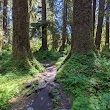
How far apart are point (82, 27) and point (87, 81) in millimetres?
2590

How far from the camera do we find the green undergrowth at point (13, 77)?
609 cm

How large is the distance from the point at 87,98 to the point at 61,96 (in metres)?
0.73

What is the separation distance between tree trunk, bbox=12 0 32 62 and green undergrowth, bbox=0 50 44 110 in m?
0.48

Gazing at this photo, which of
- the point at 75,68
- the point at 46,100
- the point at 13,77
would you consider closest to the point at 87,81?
the point at 75,68

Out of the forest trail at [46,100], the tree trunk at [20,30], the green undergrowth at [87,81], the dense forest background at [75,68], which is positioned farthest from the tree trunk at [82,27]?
the forest trail at [46,100]

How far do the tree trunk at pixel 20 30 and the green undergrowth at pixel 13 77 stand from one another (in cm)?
48

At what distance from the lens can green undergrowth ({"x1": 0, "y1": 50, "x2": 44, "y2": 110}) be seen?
6.09 meters

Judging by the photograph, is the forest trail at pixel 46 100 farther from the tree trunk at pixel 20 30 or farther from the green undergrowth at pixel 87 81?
the tree trunk at pixel 20 30

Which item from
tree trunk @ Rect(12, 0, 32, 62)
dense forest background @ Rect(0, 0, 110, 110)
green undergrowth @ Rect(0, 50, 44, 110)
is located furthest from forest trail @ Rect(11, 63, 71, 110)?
tree trunk @ Rect(12, 0, 32, 62)

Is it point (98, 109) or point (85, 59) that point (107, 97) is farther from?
point (85, 59)

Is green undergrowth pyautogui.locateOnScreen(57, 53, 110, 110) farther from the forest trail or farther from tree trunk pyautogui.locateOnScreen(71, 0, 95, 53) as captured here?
tree trunk pyautogui.locateOnScreen(71, 0, 95, 53)

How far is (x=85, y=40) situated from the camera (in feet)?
26.1

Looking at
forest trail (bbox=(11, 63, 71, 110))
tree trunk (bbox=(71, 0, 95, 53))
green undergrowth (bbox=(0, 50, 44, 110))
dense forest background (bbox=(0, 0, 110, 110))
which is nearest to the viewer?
forest trail (bbox=(11, 63, 71, 110))

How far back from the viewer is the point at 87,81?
20.3 feet
